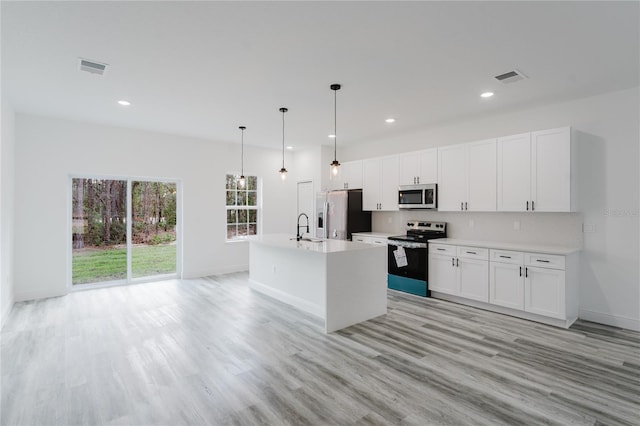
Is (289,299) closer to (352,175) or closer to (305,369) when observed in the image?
(305,369)

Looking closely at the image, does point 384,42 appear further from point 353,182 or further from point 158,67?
point 353,182

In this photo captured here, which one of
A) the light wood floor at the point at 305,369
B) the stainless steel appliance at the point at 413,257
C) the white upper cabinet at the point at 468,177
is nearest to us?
the light wood floor at the point at 305,369

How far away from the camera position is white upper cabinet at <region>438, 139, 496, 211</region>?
4695 mm

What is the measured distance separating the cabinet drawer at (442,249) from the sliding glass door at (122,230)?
15.8 feet

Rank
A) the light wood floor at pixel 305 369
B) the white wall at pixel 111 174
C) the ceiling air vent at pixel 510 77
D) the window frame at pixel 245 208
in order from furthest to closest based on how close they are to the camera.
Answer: the window frame at pixel 245 208 < the white wall at pixel 111 174 < the ceiling air vent at pixel 510 77 < the light wood floor at pixel 305 369

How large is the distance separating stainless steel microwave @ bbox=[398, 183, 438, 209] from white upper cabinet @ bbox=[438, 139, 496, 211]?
9 cm

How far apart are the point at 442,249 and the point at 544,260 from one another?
1.32m

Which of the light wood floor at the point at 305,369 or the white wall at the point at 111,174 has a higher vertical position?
the white wall at the point at 111,174

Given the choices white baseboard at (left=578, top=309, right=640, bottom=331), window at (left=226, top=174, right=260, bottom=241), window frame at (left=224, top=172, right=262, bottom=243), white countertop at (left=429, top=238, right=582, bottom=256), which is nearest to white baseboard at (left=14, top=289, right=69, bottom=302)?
window frame at (left=224, top=172, right=262, bottom=243)

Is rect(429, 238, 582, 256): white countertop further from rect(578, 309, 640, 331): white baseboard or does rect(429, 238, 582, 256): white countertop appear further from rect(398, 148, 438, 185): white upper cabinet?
rect(398, 148, 438, 185): white upper cabinet

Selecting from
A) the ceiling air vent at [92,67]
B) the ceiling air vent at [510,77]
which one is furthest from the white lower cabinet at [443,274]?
the ceiling air vent at [92,67]

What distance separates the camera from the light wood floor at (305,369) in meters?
2.26

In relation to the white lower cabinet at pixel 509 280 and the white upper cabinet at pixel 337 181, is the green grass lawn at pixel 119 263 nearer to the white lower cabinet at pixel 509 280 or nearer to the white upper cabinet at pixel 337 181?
the white upper cabinet at pixel 337 181

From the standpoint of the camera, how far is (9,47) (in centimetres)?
286
